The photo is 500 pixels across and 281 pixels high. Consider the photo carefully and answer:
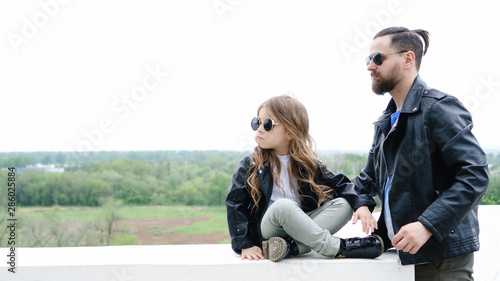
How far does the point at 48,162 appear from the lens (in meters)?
10.3

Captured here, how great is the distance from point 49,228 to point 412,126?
13079 millimetres

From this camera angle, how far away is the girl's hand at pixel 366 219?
6.62 ft

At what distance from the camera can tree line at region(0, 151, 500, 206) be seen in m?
9.98

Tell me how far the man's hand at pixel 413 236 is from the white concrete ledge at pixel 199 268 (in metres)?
0.20

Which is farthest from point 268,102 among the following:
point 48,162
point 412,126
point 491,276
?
point 48,162

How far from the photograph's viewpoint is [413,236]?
169 cm

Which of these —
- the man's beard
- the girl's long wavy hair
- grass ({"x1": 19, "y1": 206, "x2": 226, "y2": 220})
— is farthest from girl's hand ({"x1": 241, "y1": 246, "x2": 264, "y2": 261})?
grass ({"x1": 19, "y1": 206, "x2": 226, "y2": 220})


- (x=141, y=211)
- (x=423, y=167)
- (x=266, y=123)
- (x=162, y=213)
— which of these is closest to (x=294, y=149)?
(x=266, y=123)

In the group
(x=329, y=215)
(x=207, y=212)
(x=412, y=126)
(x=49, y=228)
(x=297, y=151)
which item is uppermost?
(x=412, y=126)

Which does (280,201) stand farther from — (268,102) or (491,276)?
(491,276)

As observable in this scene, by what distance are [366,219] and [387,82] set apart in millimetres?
645

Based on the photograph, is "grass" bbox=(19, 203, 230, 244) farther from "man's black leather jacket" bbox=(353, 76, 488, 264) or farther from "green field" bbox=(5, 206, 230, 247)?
"man's black leather jacket" bbox=(353, 76, 488, 264)

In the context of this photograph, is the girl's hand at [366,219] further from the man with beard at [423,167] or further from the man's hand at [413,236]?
the man's hand at [413,236]

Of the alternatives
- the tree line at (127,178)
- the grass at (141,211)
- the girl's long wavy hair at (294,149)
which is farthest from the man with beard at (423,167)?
the grass at (141,211)
